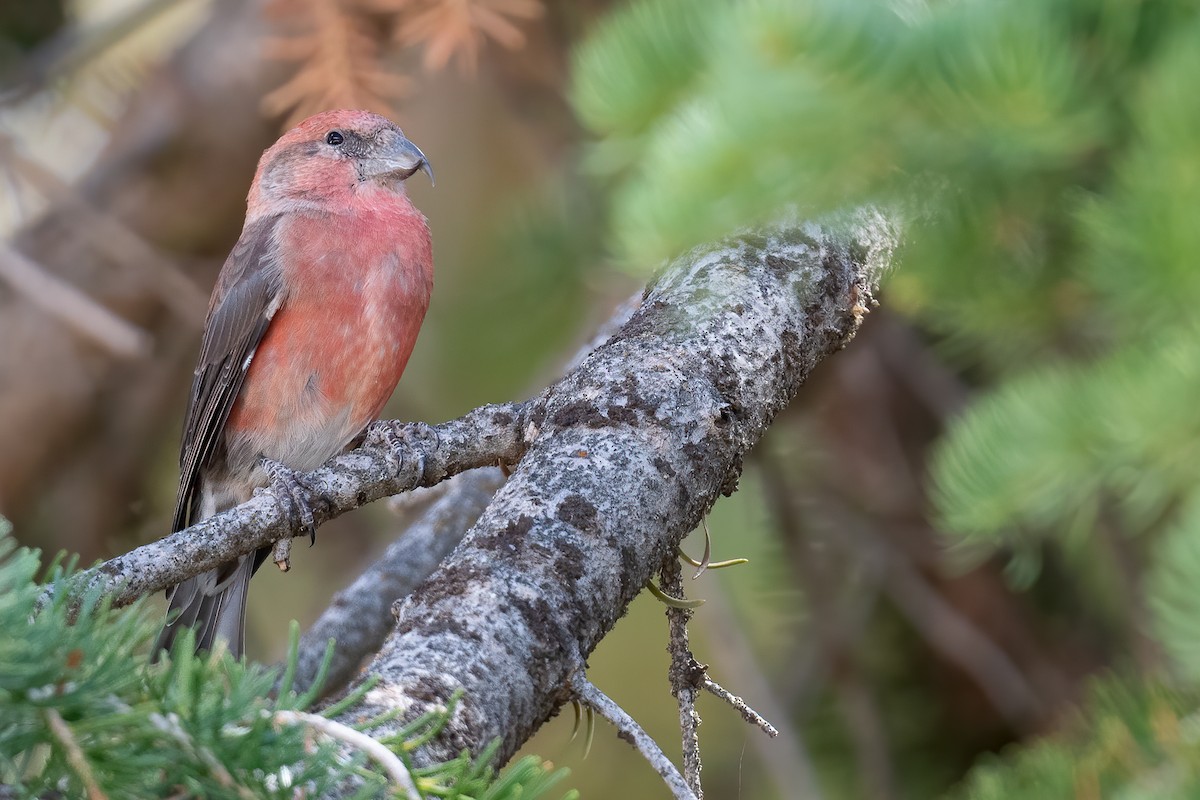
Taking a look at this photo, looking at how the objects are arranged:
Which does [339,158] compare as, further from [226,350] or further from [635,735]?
[635,735]

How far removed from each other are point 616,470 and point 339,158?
7.40 feet

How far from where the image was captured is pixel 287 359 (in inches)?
134

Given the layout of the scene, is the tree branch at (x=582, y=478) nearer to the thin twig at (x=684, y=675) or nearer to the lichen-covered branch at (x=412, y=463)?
the lichen-covered branch at (x=412, y=463)

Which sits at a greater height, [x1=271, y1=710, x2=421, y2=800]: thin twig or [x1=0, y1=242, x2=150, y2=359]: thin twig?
[x1=0, y1=242, x2=150, y2=359]: thin twig

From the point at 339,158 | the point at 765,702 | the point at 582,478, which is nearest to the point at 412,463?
the point at 582,478

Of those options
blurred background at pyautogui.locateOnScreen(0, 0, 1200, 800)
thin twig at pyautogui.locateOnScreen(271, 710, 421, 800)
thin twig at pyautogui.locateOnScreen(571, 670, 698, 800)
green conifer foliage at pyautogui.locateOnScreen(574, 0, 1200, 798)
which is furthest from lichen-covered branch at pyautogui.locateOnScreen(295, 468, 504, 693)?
thin twig at pyautogui.locateOnScreen(271, 710, 421, 800)

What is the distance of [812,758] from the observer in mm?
3967

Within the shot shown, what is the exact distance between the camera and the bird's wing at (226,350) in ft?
11.2

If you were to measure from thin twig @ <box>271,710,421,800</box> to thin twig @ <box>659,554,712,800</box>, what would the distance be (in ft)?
2.44

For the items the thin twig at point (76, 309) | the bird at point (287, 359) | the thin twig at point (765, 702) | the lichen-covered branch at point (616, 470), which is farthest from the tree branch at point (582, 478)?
the thin twig at point (765, 702)

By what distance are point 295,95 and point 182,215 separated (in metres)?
1.17

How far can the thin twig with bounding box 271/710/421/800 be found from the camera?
109cm

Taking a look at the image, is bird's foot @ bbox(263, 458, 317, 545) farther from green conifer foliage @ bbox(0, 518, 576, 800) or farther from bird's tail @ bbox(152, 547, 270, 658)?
bird's tail @ bbox(152, 547, 270, 658)

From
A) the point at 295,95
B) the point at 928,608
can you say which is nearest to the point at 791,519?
the point at 928,608
